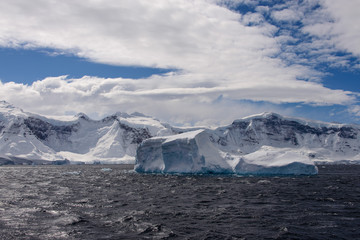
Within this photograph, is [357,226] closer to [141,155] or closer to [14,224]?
[14,224]

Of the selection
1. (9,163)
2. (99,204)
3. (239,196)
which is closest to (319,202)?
(239,196)

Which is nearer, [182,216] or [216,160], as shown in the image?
[182,216]

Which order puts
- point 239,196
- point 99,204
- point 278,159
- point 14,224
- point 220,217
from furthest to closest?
point 278,159
point 239,196
point 99,204
point 220,217
point 14,224

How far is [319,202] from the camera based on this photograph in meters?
25.4

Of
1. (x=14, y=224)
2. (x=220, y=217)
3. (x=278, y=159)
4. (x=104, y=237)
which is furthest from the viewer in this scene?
(x=278, y=159)

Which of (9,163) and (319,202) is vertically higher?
(319,202)

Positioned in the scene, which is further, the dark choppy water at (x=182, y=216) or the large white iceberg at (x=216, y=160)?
the large white iceberg at (x=216, y=160)

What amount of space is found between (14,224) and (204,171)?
132 ft

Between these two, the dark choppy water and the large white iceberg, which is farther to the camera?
the large white iceberg

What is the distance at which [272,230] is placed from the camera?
1680cm

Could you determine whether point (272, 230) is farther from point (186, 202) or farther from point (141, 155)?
point (141, 155)

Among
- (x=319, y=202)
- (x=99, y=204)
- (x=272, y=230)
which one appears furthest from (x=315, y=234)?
(x=99, y=204)

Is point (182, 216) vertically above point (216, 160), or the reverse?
point (216, 160)

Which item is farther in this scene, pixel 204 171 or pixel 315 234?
pixel 204 171
